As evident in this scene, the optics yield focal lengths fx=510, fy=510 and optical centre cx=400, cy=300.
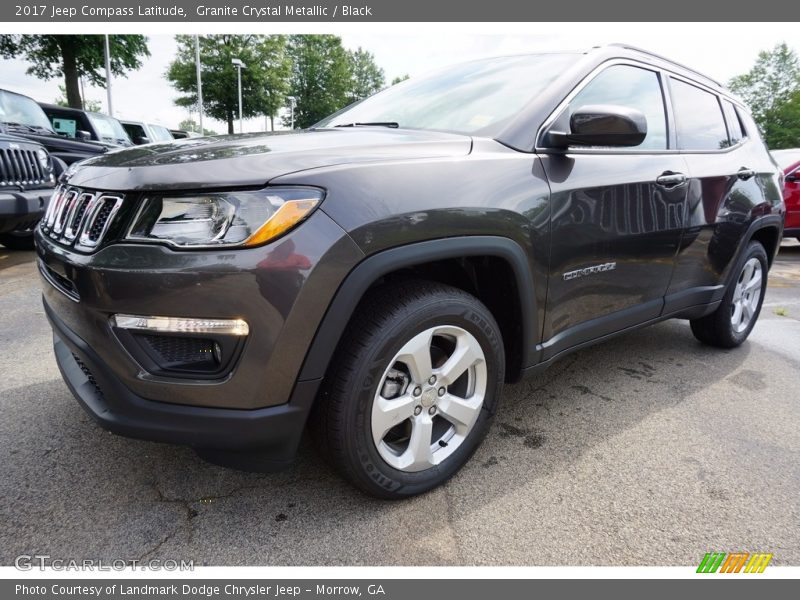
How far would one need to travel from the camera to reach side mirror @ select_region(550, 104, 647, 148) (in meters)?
1.85

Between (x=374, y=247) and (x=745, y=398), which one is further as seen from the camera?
(x=745, y=398)

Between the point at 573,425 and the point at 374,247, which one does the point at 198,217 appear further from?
the point at 573,425

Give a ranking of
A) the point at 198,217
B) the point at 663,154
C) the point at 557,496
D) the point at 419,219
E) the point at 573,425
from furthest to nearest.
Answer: the point at 663,154, the point at 573,425, the point at 557,496, the point at 419,219, the point at 198,217

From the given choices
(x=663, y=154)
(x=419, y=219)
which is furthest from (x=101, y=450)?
(x=663, y=154)

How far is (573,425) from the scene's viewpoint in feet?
7.64

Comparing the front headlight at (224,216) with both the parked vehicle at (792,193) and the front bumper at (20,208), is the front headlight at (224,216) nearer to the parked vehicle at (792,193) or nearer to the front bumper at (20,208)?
the front bumper at (20,208)

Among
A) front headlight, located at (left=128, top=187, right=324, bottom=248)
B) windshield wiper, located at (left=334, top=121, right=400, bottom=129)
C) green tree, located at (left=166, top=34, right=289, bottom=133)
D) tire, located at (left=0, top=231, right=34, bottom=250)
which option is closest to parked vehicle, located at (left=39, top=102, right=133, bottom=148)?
tire, located at (left=0, top=231, right=34, bottom=250)

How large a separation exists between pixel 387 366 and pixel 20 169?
15.7ft

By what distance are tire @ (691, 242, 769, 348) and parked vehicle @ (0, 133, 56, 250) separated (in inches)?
211

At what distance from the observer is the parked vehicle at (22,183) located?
4320 mm

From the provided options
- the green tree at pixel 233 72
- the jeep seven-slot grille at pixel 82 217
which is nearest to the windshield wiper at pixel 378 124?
the jeep seven-slot grille at pixel 82 217

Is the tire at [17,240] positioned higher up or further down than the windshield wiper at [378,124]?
further down

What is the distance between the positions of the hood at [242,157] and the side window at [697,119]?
1.57 metres
